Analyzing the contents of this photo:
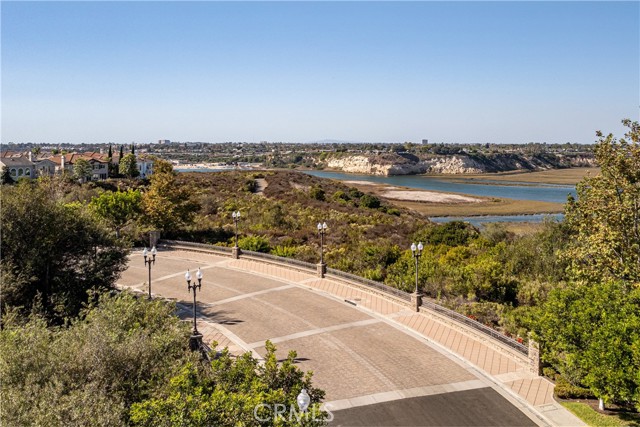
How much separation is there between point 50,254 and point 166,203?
17.4m

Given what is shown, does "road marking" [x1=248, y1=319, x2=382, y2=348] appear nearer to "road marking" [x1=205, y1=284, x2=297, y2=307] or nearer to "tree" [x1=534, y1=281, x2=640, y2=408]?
"road marking" [x1=205, y1=284, x2=297, y2=307]

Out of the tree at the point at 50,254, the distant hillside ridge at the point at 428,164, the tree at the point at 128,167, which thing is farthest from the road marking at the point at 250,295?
the distant hillside ridge at the point at 428,164

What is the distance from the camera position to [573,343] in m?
13.7

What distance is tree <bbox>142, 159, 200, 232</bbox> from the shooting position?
3706 cm

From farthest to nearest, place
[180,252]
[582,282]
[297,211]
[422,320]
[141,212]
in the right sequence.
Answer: [297,211] → [141,212] → [180,252] → [422,320] → [582,282]

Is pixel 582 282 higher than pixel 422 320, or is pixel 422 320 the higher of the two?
pixel 582 282

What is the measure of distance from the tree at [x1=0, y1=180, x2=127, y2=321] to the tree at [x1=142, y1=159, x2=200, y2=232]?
14.7 metres

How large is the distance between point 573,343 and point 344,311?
34.8 ft

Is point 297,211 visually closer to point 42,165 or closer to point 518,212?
point 518,212

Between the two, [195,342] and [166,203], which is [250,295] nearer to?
[195,342]

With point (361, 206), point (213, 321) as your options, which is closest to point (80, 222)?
point (213, 321)

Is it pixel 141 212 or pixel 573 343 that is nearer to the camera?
pixel 573 343

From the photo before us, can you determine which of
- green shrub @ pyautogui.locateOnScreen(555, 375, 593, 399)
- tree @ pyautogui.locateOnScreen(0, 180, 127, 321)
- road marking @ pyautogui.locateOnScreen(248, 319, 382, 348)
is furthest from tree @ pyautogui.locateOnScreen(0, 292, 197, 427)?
green shrub @ pyautogui.locateOnScreen(555, 375, 593, 399)

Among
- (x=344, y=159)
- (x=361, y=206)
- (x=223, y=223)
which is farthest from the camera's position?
(x=344, y=159)
